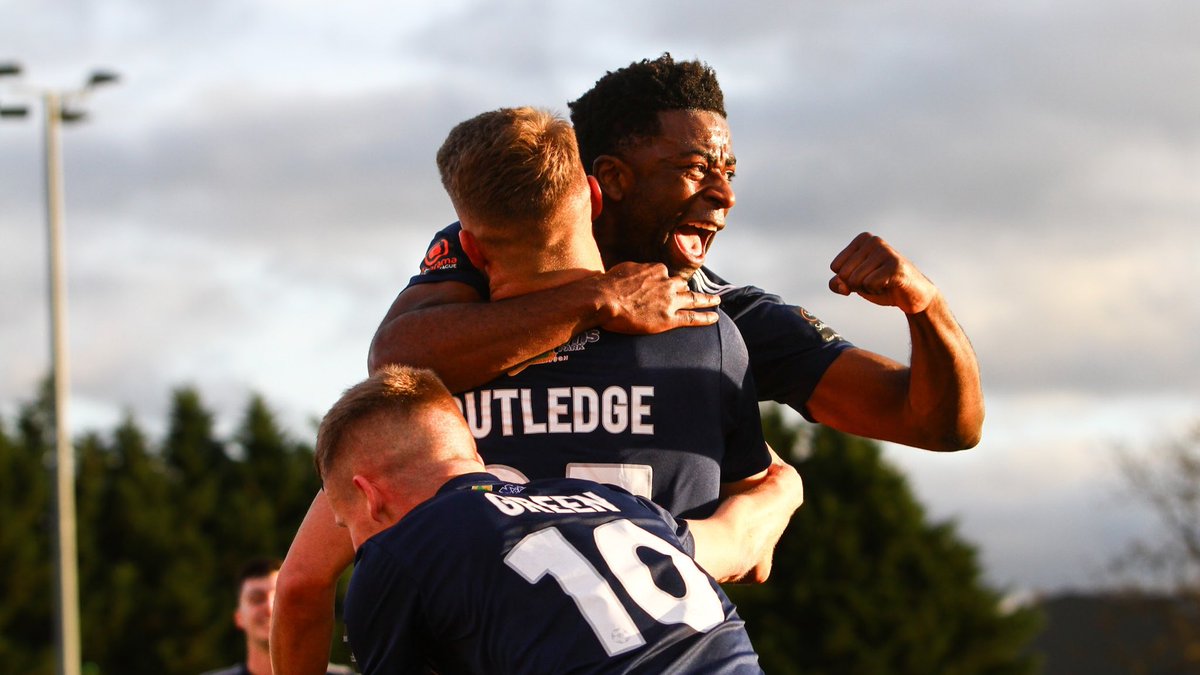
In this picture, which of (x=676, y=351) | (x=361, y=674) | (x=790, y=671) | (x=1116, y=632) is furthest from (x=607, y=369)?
(x=1116, y=632)

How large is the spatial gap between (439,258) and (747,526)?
1.12 m

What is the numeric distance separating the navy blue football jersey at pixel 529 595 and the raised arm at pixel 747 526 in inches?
22.0

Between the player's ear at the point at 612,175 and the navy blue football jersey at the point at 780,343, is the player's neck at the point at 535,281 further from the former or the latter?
the navy blue football jersey at the point at 780,343

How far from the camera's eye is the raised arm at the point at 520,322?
12.3 feet

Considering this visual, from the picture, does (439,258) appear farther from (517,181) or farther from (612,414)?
(612,414)

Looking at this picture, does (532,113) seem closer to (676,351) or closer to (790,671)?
(676,351)

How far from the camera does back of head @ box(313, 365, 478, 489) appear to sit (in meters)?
3.42

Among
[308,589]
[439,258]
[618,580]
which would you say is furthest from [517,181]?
[308,589]

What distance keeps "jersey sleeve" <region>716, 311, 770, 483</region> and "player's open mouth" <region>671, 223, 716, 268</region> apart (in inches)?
13.6

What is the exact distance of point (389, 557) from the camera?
3.23 m

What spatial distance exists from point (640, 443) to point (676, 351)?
10.4 inches

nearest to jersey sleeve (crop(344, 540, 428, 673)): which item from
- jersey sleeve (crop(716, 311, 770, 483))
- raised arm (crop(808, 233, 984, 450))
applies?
jersey sleeve (crop(716, 311, 770, 483))

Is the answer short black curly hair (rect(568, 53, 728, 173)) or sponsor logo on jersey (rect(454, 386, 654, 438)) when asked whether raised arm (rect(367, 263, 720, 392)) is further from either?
short black curly hair (rect(568, 53, 728, 173))

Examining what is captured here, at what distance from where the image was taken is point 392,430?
343cm
